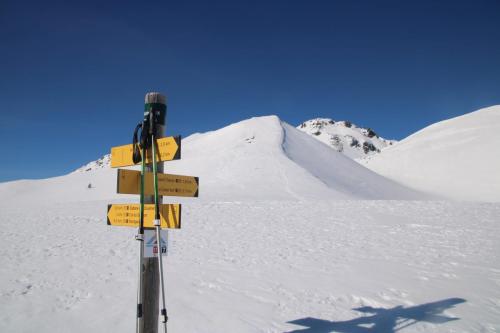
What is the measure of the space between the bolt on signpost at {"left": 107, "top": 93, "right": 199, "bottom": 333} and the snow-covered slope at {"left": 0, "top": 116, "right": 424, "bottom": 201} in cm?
2255

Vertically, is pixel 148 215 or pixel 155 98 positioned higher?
pixel 155 98

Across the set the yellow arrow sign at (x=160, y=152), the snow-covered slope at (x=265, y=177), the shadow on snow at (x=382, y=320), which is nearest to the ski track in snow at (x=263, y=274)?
the shadow on snow at (x=382, y=320)

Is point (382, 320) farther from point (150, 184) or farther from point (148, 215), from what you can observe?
point (150, 184)

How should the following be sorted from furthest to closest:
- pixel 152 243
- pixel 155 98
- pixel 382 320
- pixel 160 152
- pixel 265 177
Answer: pixel 265 177 → pixel 382 320 → pixel 155 98 → pixel 160 152 → pixel 152 243

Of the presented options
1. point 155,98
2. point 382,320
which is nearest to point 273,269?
point 382,320

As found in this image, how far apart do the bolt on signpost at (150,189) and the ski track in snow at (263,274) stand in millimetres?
1792

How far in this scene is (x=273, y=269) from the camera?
8852 millimetres

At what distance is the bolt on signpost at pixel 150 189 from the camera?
3.86 meters

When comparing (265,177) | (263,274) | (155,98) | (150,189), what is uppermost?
(265,177)

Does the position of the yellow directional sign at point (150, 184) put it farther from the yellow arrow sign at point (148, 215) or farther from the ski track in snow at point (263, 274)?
the ski track in snow at point (263, 274)

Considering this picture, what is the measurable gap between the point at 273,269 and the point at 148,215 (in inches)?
219

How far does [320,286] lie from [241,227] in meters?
7.10

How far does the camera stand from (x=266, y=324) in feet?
18.7

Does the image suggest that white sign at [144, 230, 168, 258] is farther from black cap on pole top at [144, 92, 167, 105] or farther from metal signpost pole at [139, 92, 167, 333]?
black cap on pole top at [144, 92, 167, 105]
